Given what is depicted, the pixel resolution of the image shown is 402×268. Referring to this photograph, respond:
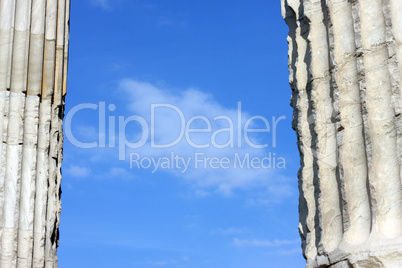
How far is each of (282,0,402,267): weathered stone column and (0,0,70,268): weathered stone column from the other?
4772 millimetres

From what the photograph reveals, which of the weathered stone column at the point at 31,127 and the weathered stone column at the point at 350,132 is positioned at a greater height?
the weathered stone column at the point at 31,127

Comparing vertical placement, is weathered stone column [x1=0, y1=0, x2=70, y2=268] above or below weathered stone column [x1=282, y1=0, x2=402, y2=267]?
above

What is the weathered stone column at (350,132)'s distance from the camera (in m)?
6.64

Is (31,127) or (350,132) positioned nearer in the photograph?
(350,132)

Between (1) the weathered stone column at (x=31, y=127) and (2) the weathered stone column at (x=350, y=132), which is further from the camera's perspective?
(1) the weathered stone column at (x=31, y=127)

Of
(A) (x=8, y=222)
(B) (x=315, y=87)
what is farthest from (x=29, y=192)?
(B) (x=315, y=87)

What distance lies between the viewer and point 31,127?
37.1 ft

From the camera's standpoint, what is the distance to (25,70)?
11594 mm

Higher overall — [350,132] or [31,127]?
[31,127]

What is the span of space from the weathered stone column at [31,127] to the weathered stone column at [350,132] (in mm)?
4772

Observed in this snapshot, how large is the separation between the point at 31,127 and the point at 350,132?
584cm

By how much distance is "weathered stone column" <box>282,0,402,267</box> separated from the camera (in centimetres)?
664

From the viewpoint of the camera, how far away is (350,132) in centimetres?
716

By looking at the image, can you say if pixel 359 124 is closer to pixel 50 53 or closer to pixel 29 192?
pixel 29 192
